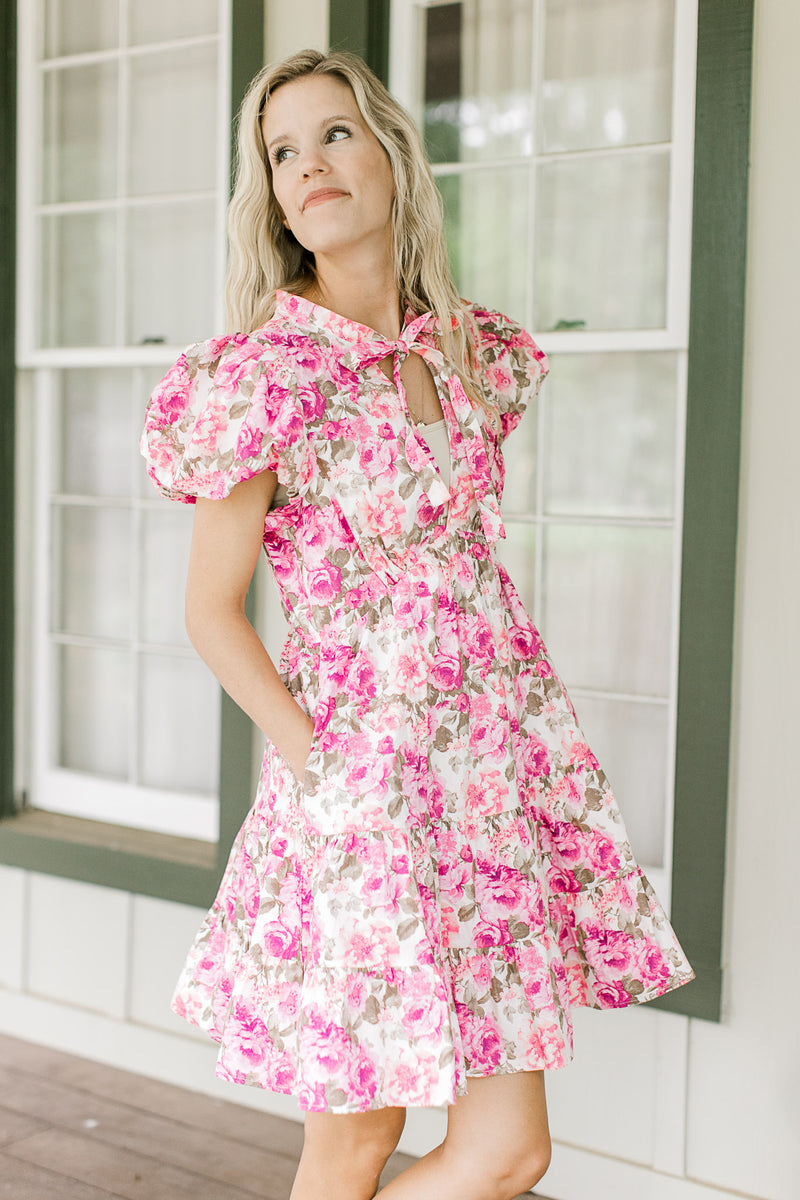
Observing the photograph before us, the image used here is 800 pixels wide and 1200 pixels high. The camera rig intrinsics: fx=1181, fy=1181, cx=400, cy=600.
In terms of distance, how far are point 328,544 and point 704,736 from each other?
1070 millimetres

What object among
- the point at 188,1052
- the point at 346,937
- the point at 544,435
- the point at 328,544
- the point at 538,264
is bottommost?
the point at 188,1052

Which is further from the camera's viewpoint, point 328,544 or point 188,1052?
point 188,1052

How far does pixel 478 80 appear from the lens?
9.09 feet

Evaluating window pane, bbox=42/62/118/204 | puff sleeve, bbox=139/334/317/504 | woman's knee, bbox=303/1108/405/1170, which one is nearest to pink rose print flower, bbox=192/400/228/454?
puff sleeve, bbox=139/334/317/504

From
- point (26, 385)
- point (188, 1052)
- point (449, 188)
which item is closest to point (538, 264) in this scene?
point (449, 188)

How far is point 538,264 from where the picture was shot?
271 cm

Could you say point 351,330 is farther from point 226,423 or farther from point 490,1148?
point 490,1148

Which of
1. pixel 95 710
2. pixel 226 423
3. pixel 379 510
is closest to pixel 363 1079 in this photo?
pixel 379 510

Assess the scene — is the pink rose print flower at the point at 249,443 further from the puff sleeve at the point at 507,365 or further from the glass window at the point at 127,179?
the glass window at the point at 127,179

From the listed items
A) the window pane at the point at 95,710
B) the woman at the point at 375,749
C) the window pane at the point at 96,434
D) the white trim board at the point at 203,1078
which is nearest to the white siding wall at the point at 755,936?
the white trim board at the point at 203,1078

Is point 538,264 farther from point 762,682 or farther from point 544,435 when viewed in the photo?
point 762,682

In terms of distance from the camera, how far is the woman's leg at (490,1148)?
1.68 metres

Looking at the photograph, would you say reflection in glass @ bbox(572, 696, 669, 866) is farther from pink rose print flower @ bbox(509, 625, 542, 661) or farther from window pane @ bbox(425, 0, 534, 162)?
window pane @ bbox(425, 0, 534, 162)

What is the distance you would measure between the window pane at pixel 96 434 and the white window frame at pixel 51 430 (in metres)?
0.04
